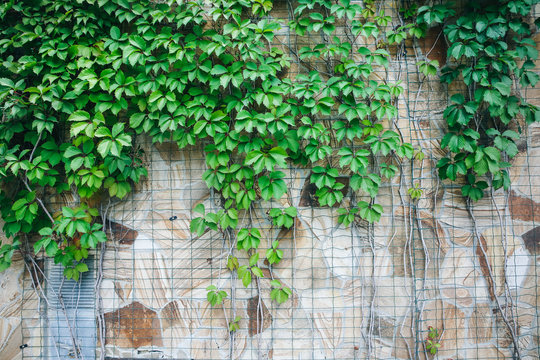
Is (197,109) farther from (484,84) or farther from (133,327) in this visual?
(484,84)

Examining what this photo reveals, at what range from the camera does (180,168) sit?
2053 millimetres

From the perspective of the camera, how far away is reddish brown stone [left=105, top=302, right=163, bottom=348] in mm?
2012

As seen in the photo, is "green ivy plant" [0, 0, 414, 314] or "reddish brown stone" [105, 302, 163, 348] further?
"reddish brown stone" [105, 302, 163, 348]

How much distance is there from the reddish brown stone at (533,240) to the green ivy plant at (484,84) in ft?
1.24

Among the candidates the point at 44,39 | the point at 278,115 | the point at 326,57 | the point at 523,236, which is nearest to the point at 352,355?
the point at 523,236

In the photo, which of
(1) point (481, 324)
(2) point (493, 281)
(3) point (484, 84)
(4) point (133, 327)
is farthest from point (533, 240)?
(4) point (133, 327)

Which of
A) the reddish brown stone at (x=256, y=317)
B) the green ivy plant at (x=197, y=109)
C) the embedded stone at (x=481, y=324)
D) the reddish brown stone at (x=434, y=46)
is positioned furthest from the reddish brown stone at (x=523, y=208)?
the reddish brown stone at (x=256, y=317)

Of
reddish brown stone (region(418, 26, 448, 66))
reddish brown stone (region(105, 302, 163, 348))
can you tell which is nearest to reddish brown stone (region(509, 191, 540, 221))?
reddish brown stone (region(418, 26, 448, 66))

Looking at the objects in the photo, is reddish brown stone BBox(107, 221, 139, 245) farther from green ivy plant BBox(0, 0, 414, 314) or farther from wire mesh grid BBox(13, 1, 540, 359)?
green ivy plant BBox(0, 0, 414, 314)

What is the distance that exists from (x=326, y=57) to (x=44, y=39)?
170 centimetres

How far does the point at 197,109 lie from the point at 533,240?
2.23 metres

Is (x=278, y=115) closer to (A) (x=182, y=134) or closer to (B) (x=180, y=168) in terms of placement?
(A) (x=182, y=134)

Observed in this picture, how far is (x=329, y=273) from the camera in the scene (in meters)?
2.01

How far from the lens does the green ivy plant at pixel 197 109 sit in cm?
183
